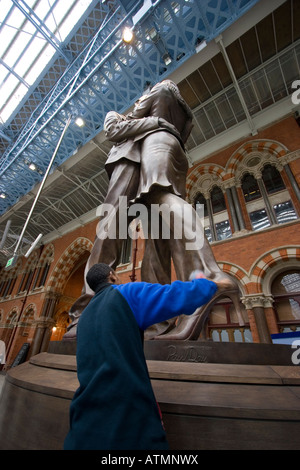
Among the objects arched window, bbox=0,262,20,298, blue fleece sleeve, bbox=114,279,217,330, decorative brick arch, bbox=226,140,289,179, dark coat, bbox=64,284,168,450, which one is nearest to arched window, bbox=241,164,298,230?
decorative brick arch, bbox=226,140,289,179

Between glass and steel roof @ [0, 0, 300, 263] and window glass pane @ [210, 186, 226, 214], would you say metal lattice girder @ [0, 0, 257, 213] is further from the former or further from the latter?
window glass pane @ [210, 186, 226, 214]

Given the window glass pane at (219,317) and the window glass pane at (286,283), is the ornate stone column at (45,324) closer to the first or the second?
the window glass pane at (219,317)

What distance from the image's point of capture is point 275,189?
6750 mm

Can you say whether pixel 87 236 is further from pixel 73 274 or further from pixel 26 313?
pixel 26 313

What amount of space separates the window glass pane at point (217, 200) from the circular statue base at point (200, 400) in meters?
7.09

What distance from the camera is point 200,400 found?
0.64 meters

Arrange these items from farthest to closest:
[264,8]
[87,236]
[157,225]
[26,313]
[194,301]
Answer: [26,313] → [87,236] → [264,8] → [157,225] → [194,301]

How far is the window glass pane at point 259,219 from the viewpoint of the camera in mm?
6422

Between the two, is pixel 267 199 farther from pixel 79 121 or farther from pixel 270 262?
pixel 79 121

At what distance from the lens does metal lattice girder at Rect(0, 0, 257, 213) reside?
16.3ft
